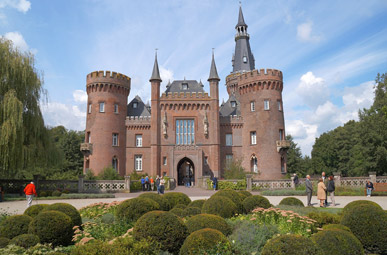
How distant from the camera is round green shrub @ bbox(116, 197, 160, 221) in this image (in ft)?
30.9

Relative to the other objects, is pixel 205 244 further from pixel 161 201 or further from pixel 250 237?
pixel 161 201

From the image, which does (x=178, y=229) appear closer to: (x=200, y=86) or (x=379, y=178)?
(x=379, y=178)

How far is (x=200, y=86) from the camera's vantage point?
44625 mm

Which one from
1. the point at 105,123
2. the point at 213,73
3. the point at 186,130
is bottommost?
the point at 186,130

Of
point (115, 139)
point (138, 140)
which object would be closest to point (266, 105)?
point (138, 140)

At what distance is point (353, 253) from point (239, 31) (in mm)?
54383

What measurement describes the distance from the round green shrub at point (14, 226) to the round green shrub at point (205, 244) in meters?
4.88

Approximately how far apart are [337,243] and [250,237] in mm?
1863

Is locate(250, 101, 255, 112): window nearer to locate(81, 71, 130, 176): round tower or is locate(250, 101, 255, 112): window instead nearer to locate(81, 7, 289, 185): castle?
locate(81, 7, 289, 185): castle

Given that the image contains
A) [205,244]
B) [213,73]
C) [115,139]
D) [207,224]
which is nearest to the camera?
[205,244]

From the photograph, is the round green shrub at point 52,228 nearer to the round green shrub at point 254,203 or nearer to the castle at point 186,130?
the round green shrub at point 254,203

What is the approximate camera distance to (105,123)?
40.6 m

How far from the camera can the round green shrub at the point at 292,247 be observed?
17.4ft


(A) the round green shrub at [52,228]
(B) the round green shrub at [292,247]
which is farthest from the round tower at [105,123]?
(B) the round green shrub at [292,247]
